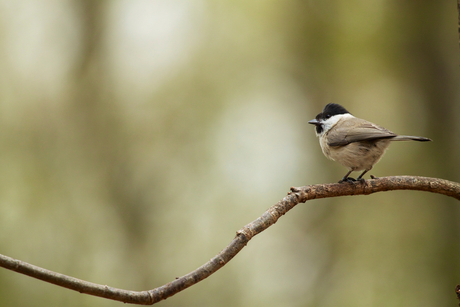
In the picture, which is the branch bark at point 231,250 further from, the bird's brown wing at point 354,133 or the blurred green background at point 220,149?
the blurred green background at point 220,149

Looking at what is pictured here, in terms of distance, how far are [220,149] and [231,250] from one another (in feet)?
9.55

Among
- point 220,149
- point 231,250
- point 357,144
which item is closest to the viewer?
point 231,250

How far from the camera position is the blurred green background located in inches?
148

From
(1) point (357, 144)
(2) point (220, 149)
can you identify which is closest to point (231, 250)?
(1) point (357, 144)

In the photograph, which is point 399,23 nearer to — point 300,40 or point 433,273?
point 300,40

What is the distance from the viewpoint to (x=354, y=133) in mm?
2225

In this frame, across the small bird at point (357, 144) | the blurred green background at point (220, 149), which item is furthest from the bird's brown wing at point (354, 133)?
the blurred green background at point (220, 149)

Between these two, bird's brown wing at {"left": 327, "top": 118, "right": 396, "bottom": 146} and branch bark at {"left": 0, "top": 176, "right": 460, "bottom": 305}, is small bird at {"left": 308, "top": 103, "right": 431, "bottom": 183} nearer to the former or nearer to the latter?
bird's brown wing at {"left": 327, "top": 118, "right": 396, "bottom": 146}

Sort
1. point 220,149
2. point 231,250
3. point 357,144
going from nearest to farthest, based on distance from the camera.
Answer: point 231,250
point 357,144
point 220,149

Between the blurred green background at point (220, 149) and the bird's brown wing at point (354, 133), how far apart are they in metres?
1.72

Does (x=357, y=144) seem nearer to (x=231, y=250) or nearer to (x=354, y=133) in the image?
(x=354, y=133)

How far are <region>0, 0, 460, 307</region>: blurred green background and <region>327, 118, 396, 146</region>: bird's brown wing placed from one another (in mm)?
1724

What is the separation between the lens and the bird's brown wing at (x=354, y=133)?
2119 mm

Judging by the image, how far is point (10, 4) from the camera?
3.88 metres
